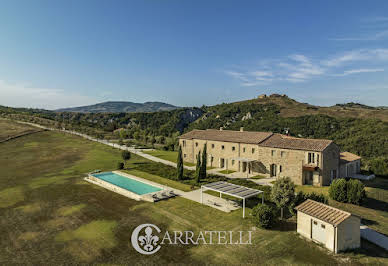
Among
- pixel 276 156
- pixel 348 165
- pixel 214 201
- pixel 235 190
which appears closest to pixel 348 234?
pixel 235 190

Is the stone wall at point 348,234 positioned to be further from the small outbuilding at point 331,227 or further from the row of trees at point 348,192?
the row of trees at point 348,192

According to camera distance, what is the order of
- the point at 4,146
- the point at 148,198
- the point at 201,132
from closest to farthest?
the point at 148,198 < the point at 201,132 < the point at 4,146

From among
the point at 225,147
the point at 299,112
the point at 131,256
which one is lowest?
the point at 131,256

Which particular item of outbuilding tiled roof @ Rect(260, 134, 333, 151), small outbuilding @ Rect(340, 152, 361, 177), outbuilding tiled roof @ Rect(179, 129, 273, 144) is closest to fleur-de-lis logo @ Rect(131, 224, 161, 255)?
outbuilding tiled roof @ Rect(260, 134, 333, 151)

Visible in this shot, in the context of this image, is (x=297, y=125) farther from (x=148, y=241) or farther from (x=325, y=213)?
(x=148, y=241)

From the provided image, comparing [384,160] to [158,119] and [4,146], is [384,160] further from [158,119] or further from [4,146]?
[158,119]

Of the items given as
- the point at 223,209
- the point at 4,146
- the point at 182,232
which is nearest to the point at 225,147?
the point at 223,209

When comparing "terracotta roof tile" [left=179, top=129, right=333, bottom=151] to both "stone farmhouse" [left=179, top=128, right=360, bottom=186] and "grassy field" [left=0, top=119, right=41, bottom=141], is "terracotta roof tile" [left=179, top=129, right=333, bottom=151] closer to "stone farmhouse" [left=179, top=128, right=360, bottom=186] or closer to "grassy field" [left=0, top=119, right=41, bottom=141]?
"stone farmhouse" [left=179, top=128, right=360, bottom=186]
